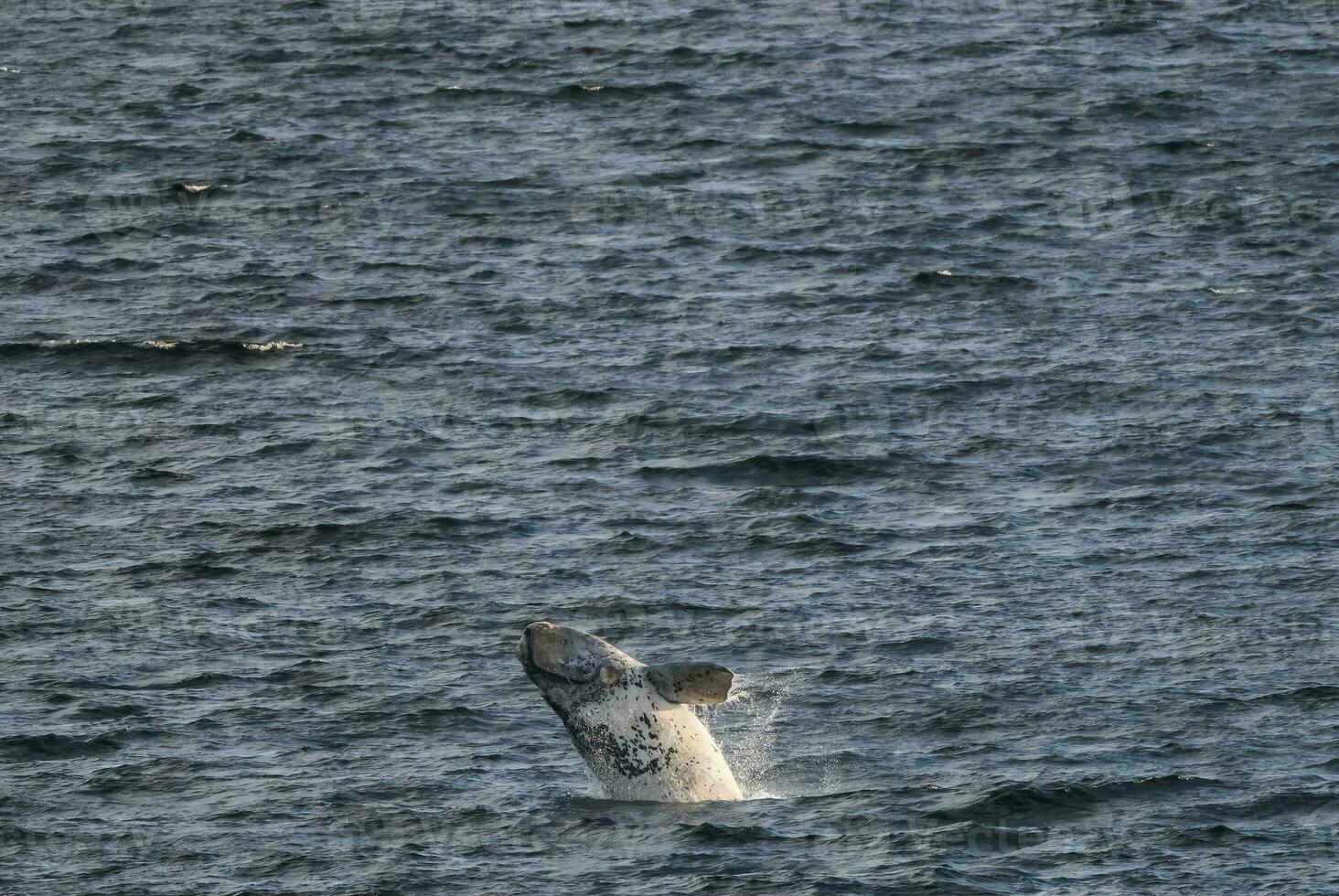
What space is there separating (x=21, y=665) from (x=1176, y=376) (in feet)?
48.7

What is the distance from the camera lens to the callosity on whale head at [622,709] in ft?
66.2

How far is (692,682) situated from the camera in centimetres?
1980

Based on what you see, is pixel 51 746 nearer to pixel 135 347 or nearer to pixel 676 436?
pixel 676 436

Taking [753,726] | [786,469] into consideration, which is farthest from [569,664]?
[786,469]

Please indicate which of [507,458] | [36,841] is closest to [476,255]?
[507,458]

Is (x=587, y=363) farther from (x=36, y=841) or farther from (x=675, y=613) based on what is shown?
(x=36, y=841)

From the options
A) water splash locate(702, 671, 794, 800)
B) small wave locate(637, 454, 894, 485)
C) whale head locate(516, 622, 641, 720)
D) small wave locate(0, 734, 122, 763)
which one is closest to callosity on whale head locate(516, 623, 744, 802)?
whale head locate(516, 622, 641, 720)

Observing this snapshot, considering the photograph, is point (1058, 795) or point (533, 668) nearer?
point (533, 668)

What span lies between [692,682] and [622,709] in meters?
0.74

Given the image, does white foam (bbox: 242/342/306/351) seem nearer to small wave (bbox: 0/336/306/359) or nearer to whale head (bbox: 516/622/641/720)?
small wave (bbox: 0/336/306/359)

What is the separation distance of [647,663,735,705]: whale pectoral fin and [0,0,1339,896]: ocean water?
1014 millimetres

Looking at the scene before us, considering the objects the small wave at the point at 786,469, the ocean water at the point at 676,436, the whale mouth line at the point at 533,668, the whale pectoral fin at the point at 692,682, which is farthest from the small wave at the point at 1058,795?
the small wave at the point at 786,469

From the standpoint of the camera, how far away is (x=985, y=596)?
88.0 ft

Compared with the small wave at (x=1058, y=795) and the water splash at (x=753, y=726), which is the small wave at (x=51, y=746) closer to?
the water splash at (x=753, y=726)
